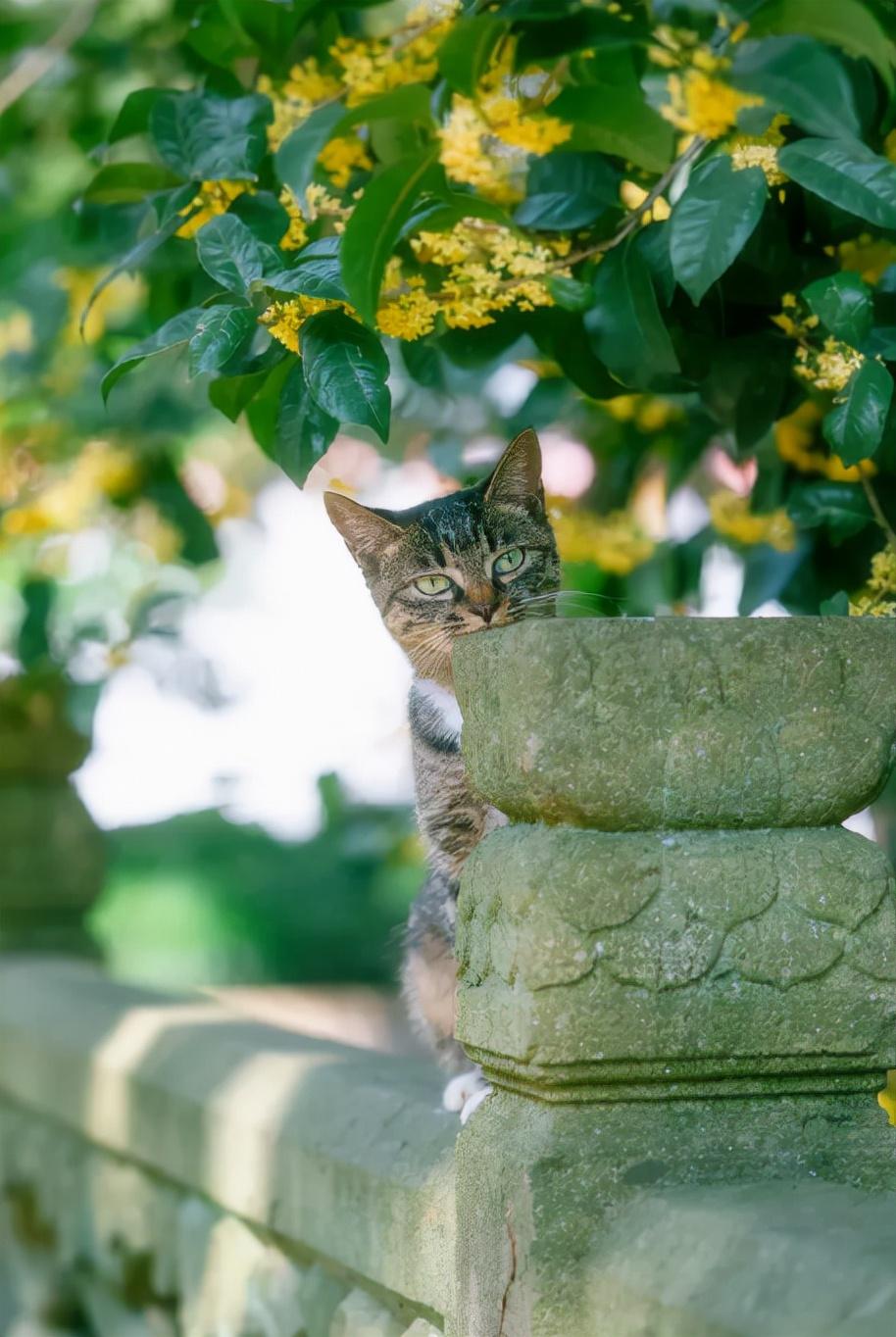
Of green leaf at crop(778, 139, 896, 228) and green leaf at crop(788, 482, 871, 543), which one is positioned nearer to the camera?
green leaf at crop(778, 139, 896, 228)

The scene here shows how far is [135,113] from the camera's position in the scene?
184cm

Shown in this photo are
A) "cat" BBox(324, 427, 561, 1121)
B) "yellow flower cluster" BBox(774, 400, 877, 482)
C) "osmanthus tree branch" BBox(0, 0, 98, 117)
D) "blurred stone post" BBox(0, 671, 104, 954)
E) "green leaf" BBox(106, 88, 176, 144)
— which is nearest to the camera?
"green leaf" BBox(106, 88, 176, 144)

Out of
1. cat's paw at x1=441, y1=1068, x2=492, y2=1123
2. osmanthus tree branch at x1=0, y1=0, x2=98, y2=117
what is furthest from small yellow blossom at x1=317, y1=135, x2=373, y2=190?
osmanthus tree branch at x1=0, y1=0, x2=98, y2=117

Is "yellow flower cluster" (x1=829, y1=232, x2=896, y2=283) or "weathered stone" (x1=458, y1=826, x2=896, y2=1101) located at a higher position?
"yellow flower cluster" (x1=829, y1=232, x2=896, y2=283)

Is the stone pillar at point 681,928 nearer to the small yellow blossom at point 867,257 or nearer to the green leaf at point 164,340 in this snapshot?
the green leaf at point 164,340

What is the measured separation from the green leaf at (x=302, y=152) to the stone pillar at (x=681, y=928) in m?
0.53

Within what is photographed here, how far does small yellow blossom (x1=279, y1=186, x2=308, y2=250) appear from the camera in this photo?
1.68 meters

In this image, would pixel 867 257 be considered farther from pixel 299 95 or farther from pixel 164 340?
pixel 164 340

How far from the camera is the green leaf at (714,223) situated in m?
1.37

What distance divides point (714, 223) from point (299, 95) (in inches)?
28.3

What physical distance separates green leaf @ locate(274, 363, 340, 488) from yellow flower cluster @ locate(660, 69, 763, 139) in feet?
1.51

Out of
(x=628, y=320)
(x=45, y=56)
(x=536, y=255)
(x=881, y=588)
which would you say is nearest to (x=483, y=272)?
(x=536, y=255)

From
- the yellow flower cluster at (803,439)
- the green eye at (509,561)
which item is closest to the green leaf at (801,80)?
the yellow flower cluster at (803,439)

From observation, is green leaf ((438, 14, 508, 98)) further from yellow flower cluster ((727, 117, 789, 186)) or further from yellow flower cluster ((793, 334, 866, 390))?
yellow flower cluster ((793, 334, 866, 390))
